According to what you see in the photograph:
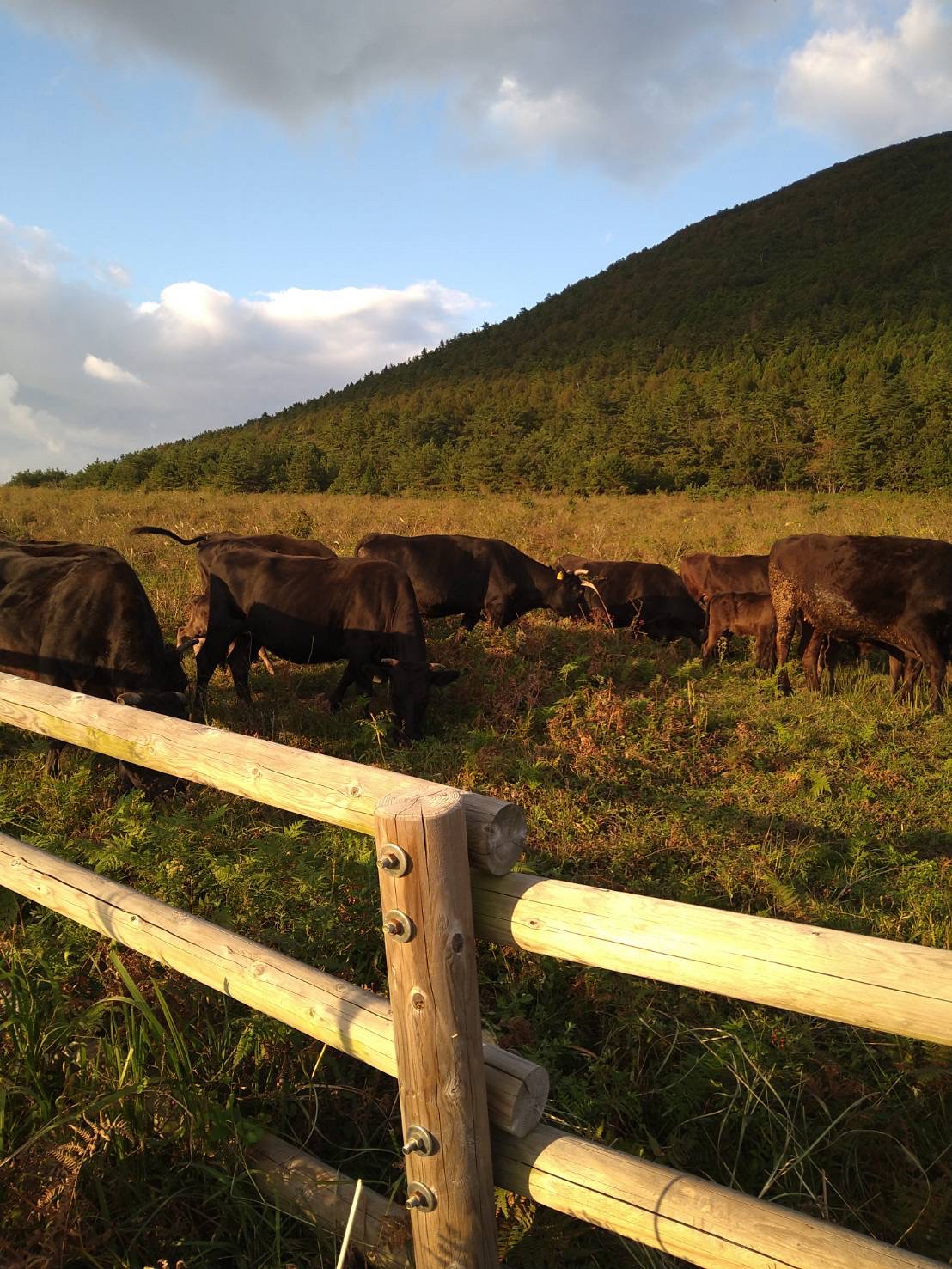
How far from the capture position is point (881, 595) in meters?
9.14

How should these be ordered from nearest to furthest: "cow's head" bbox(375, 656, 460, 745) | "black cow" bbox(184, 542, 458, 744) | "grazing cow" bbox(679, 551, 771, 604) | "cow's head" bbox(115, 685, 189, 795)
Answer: "cow's head" bbox(115, 685, 189, 795) → "cow's head" bbox(375, 656, 460, 745) → "black cow" bbox(184, 542, 458, 744) → "grazing cow" bbox(679, 551, 771, 604)

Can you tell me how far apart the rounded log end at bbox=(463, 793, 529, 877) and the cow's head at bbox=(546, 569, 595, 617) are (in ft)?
35.2

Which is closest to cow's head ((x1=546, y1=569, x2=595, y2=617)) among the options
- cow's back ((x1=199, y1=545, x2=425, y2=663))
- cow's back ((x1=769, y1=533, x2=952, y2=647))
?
cow's back ((x1=769, y1=533, x2=952, y2=647))

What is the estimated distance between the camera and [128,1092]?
7.83ft

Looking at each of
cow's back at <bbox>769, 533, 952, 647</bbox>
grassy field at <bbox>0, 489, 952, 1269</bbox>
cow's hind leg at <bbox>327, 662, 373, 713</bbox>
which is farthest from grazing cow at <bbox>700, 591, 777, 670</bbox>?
cow's hind leg at <bbox>327, 662, 373, 713</bbox>

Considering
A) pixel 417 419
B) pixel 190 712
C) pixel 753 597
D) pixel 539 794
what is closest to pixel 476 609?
pixel 753 597

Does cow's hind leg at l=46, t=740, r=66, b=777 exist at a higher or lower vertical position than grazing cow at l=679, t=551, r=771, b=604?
lower

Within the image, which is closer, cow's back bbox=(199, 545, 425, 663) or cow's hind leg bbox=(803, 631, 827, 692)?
cow's back bbox=(199, 545, 425, 663)

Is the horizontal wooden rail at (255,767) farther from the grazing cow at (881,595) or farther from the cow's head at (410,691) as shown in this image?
the grazing cow at (881,595)

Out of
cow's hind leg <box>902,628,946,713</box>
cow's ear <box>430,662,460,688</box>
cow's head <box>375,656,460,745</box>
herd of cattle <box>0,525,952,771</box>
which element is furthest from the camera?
cow's hind leg <box>902,628,946,713</box>

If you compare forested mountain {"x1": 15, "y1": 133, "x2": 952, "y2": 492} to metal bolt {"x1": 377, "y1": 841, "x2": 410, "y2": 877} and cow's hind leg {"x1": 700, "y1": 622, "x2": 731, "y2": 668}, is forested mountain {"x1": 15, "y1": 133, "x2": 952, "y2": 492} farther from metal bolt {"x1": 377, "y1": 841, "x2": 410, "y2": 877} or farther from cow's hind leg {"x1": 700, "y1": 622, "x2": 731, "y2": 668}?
metal bolt {"x1": 377, "y1": 841, "x2": 410, "y2": 877}

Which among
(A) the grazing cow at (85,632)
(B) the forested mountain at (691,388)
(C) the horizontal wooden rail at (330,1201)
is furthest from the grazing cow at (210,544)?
(B) the forested mountain at (691,388)

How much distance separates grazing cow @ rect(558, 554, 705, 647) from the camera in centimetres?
1261

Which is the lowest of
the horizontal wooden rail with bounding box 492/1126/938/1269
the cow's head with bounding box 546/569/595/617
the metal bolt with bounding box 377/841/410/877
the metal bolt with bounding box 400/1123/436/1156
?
the horizontal wooden rail with bounding box 492/1126/938/1269
